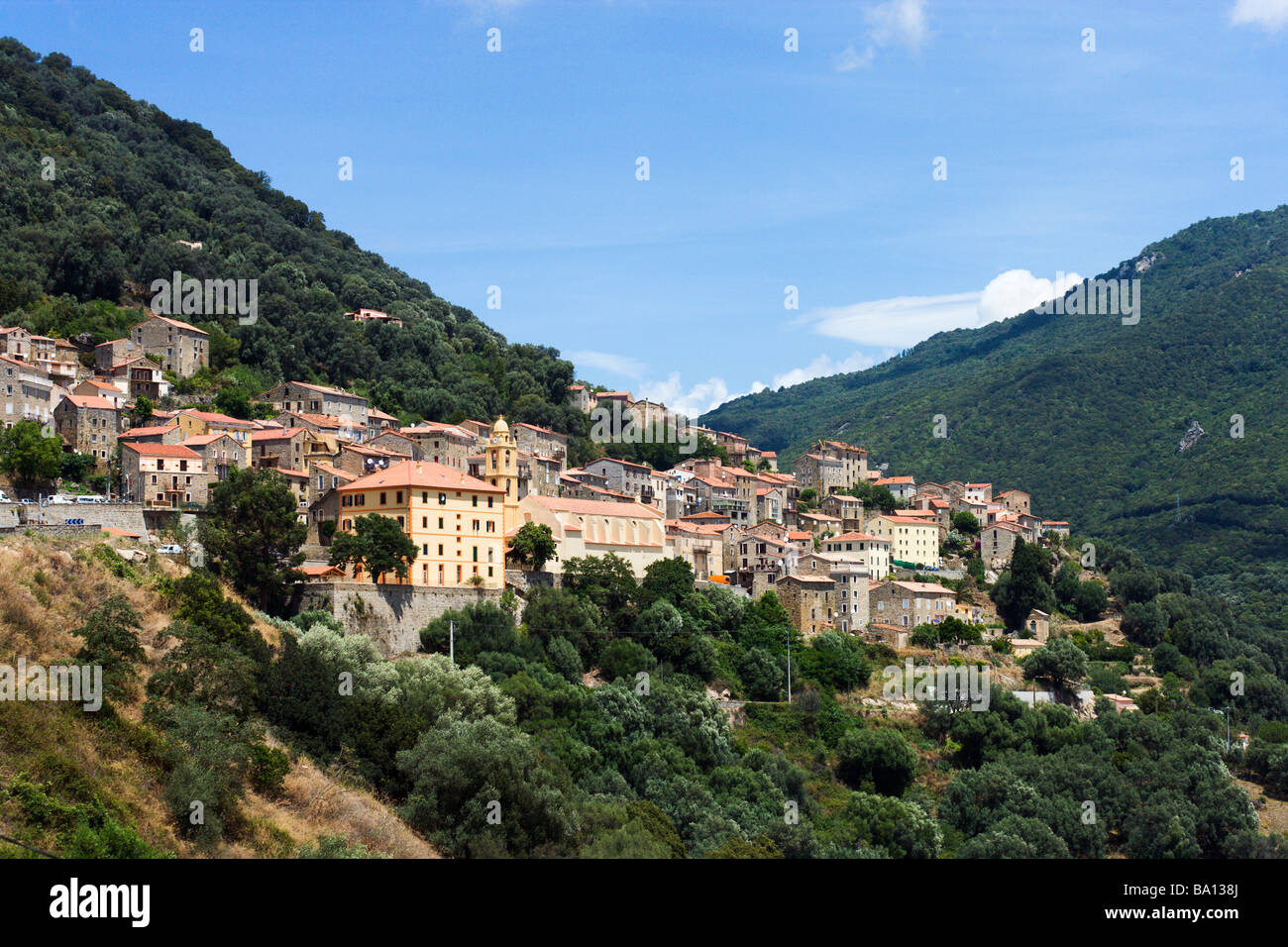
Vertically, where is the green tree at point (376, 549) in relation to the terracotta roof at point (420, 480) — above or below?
below

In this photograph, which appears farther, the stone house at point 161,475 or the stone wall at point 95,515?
the stone house at point 161,475

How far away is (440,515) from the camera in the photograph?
48938 millimetres

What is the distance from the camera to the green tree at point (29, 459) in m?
47.0

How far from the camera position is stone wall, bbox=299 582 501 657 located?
42.6m

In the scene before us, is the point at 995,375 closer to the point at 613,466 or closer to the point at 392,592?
the point at 613,466

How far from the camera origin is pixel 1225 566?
340ft

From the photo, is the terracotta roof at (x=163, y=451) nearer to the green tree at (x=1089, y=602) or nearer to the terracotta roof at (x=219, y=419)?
the terracotta roof at (x=219, y=419)

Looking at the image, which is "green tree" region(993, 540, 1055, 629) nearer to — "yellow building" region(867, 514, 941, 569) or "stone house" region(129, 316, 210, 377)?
"yellow building" region(867, 514, 941, 569)

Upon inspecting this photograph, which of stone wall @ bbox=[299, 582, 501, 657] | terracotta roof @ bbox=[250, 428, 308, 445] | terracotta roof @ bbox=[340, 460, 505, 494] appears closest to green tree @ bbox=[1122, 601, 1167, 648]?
terracotta roof @ bbox=[340, 460, 505, 494]

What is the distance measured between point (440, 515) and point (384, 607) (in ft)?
19.5

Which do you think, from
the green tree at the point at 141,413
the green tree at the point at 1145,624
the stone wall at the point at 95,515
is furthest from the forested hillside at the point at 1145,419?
the stone wall at the point at 95,515

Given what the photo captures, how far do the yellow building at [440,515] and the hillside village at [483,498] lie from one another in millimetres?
86

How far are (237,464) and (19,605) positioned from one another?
2717 cm
